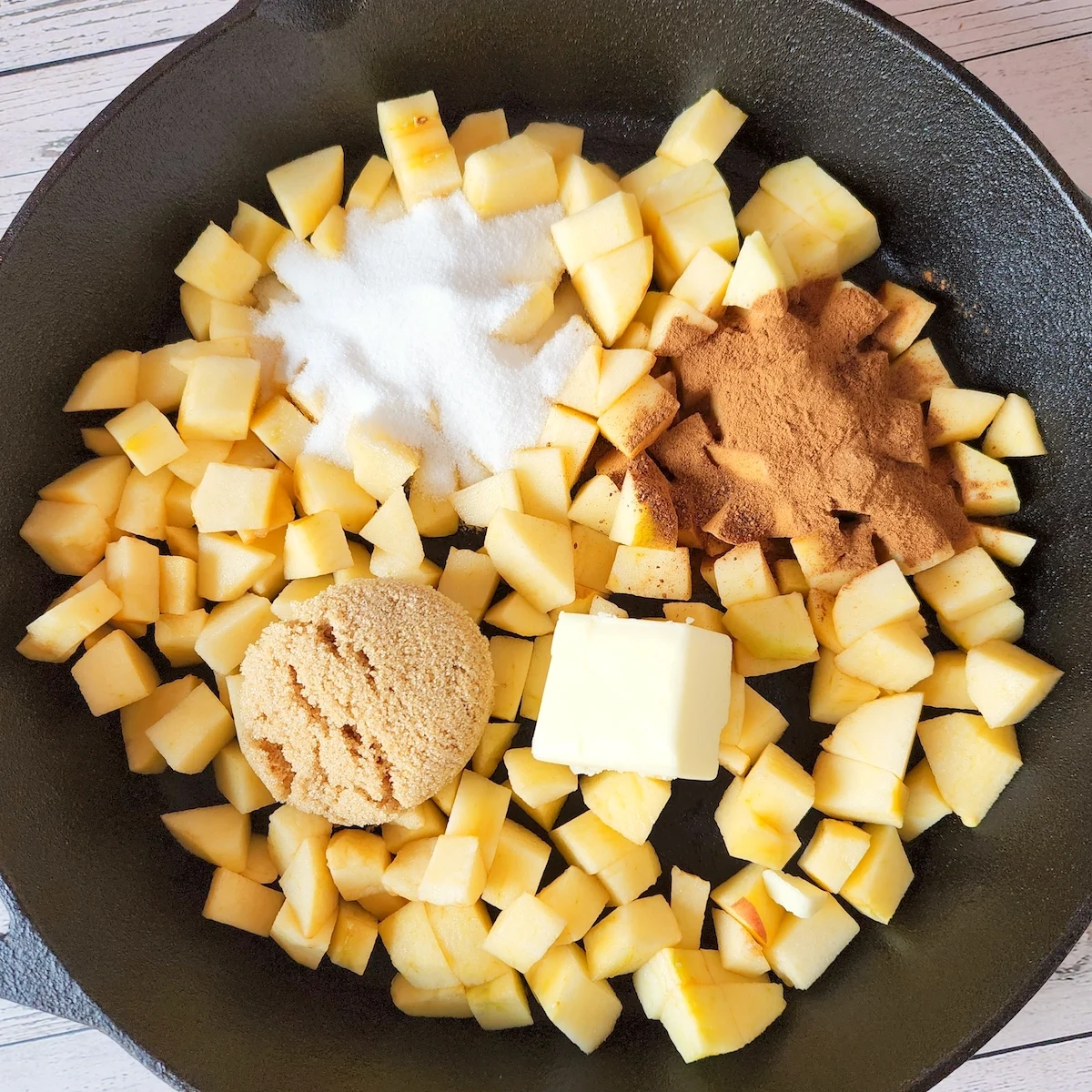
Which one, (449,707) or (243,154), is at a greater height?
(243,154)

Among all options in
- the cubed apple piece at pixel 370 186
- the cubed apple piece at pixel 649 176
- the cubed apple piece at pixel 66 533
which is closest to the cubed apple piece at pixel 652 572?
the cubed apple piece at pixel 649 176

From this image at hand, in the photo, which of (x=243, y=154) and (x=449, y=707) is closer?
(x=449, y=707)

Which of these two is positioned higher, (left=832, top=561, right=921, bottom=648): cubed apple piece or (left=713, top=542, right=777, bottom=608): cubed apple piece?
(left=713, top=542, right=777, bottom=608): cubed apple piece

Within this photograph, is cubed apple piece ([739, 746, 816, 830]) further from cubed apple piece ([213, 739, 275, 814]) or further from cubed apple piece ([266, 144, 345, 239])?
cubed apple piece ([266, 144, 345, 239])

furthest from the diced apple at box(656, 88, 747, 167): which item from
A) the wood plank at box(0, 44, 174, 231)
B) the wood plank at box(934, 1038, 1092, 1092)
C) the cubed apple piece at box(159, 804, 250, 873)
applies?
the wood plank at box(934, 1038, 1092, 1092)

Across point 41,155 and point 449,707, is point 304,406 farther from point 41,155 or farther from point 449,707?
point 41,155

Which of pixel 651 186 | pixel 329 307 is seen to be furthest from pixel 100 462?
pixel 651 186

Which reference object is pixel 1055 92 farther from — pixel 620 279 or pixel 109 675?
pixel 109 675
